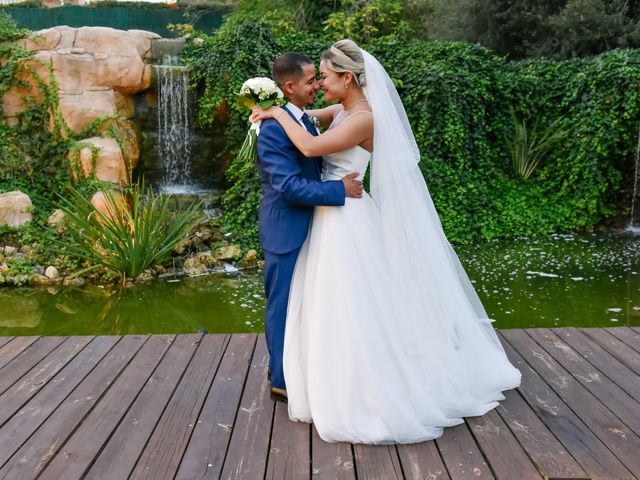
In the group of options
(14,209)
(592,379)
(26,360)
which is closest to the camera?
(592,379)

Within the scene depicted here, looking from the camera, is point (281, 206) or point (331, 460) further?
point (281, 206)

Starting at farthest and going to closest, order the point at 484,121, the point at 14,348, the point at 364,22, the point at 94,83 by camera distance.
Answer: the point at 364,22 < the point at 484,121 < the point at 94,83 < the point at 14,348

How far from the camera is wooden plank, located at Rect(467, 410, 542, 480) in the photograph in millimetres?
2172

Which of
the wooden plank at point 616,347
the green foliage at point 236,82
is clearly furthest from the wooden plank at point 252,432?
the green foliage at point 236,82

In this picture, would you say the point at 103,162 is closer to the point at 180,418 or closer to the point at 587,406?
the point at 180,418

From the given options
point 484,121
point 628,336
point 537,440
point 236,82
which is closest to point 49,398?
point 537,440

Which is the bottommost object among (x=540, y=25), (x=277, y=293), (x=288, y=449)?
(x=288, y=449)

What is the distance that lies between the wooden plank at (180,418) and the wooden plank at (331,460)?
502mm

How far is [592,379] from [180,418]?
192cm

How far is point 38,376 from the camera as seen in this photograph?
312 cm

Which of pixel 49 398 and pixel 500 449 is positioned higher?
pixel 500 449

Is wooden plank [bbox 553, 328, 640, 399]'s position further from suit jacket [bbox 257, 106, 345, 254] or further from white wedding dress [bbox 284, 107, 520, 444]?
suit jacket [bbox 257, 106, 345, 254]

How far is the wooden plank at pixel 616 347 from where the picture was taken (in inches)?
125

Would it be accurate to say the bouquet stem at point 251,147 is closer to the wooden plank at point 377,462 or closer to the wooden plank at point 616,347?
the wooden plank at point 377,462
